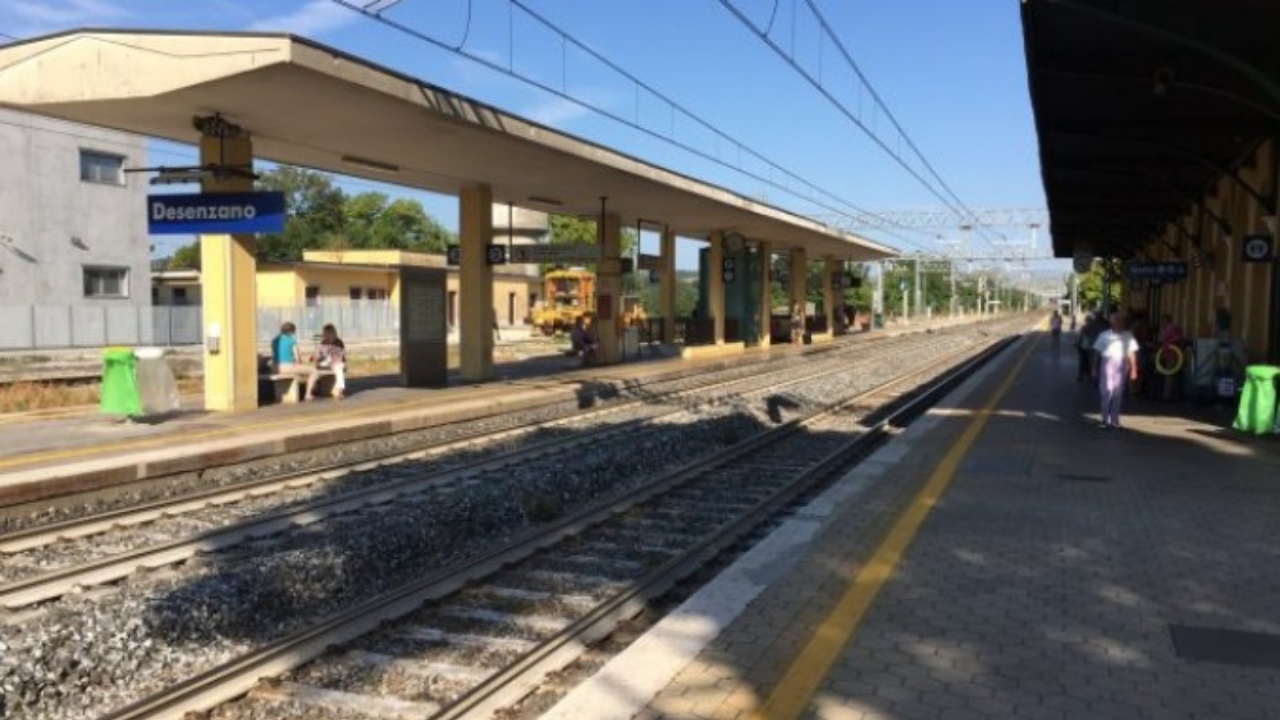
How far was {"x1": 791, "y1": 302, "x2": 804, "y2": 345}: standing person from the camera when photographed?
1925 inches

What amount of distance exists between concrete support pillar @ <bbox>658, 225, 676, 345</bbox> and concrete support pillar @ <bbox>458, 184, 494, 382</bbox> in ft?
42.3

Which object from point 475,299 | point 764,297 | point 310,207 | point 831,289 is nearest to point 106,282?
point 475,299

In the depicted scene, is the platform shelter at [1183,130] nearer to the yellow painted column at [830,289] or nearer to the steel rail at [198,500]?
the steel rail at [198,500]

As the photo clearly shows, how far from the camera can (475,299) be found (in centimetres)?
2378

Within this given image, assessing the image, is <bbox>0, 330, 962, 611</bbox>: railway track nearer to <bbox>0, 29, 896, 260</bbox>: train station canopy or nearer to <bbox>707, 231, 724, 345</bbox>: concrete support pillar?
<bbox>0, 29, 896, 260</bbox>: train station canopy

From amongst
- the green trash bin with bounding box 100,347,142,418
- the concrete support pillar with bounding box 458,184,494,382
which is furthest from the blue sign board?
the concrete support pillar with bounding box 458,184,494,382

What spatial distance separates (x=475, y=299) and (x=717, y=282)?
1672 centimetres

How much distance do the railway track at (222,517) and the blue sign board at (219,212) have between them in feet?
14.1

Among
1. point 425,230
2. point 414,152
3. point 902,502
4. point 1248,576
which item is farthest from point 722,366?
point 425,230

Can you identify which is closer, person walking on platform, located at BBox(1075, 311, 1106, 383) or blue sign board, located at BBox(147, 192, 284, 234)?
blue sign board, located at BBox(147, 192, 284, 234)

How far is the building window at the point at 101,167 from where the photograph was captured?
35.9m

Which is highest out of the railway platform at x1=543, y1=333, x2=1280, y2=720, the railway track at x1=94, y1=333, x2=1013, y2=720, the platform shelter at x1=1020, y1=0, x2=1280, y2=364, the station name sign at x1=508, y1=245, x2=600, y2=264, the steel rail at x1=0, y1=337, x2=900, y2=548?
the platform shelter at x1=1020, y1=0, x2=1280, y2=364

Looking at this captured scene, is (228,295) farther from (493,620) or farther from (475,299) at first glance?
(493,620)

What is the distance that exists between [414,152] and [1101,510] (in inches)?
552
